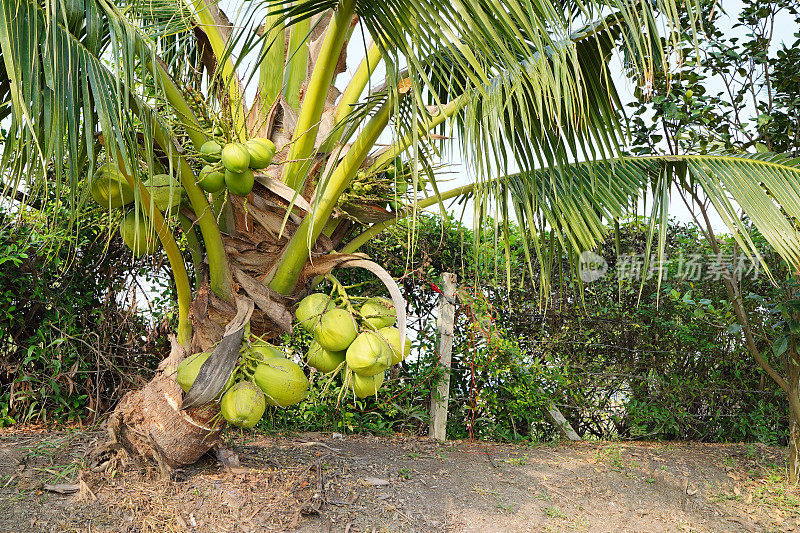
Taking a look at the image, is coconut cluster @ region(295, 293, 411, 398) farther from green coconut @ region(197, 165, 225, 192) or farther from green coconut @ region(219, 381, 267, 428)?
green coconut @ region(197, 165, 225, 192)

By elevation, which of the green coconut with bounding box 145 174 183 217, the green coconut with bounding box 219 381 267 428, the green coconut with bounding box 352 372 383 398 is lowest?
the green coconut with bounding box 219 381 267 428

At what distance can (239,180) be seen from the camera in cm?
245

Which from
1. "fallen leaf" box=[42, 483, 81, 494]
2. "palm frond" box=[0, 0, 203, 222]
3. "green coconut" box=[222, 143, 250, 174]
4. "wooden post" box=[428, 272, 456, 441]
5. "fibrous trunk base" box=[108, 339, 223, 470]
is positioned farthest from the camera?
"wooden post" box=[428, 272, 456, 441]

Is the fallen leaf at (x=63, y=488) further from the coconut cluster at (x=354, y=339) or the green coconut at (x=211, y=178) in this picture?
the green coconut at (x=211, y=178)

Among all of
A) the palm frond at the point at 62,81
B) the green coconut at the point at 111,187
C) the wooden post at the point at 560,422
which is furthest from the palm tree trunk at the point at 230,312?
the wooden post at the point at 560,422

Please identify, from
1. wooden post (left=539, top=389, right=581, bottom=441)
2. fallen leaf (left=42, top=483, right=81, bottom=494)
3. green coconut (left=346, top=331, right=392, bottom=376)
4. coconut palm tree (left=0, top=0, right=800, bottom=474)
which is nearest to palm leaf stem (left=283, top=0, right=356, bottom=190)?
coconut palm tree (left=0, top=0, right=800, bottom=474)

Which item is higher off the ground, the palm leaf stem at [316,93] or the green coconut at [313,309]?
the palm leaf stem at [316,93]

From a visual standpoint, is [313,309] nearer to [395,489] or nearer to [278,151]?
[278,151]

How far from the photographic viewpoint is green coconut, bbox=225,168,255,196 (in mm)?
2434

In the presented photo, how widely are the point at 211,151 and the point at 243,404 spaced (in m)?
0.99

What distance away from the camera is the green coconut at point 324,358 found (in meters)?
2.62

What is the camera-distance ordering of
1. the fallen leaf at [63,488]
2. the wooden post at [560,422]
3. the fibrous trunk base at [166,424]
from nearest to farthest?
the fibrous trunk base at [166,424]
the fallen leaf at [63,488]
the wooden post at [560,422]

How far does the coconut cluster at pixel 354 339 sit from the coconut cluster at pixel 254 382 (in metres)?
0.14

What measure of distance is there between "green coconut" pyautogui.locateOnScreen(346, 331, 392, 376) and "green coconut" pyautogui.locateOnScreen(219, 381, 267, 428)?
39 centimetres
